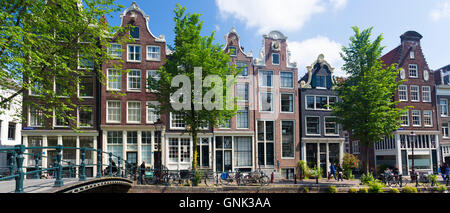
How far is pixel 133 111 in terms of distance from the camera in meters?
28.5

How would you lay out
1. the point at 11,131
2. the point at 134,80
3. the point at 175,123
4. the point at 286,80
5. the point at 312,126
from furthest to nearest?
the point at 11,131
the point at 312,126
the point at 286,80
the point at 175,123
the point at 134,80

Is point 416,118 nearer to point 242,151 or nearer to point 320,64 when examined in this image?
point 320,64

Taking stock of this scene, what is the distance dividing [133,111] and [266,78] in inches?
510

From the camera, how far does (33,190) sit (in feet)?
28.5

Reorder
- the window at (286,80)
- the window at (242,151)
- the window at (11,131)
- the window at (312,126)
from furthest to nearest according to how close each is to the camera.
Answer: the window at (11,131), the window at (312,126), the window at (286,80), the window at (242,151)

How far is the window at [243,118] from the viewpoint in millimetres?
30841

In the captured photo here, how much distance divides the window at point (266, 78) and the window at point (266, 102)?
91 cm

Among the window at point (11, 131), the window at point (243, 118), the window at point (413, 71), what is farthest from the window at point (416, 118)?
the window at point (11, 131)

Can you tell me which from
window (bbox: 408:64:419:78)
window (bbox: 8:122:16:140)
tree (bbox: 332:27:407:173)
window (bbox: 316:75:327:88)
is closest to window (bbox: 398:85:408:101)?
window (bbox: 408:64:419:78)

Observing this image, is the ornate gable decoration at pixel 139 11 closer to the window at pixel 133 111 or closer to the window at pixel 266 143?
the window at pixel 133 111

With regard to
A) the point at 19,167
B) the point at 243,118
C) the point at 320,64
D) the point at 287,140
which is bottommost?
the point at 287,140

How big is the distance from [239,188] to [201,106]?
18.9ft

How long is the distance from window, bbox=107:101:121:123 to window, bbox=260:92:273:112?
43.2 feet

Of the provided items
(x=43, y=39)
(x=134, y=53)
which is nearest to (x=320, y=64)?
(x=134, y=53)
